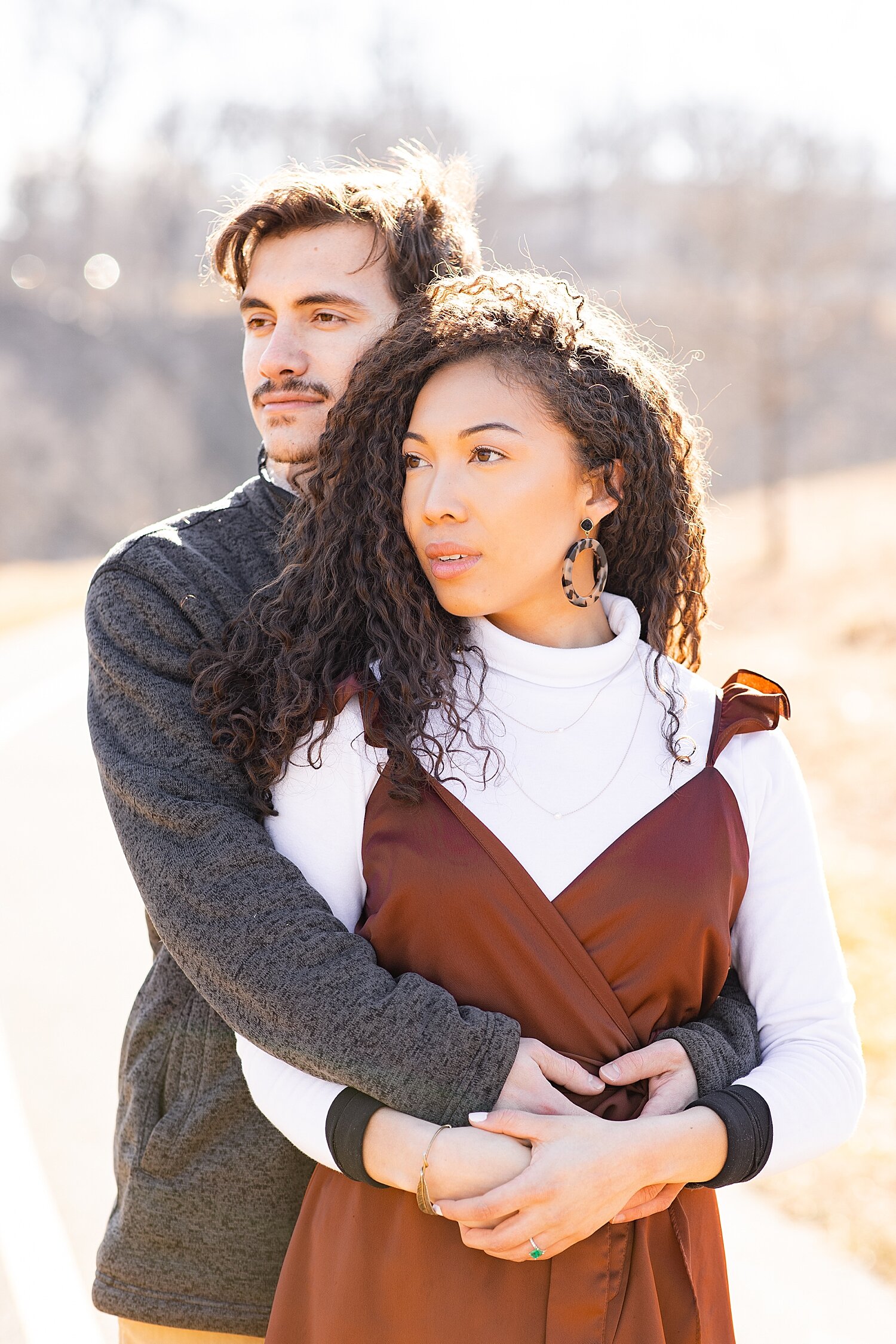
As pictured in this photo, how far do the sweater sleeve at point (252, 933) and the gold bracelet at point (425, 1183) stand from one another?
0.14 feet

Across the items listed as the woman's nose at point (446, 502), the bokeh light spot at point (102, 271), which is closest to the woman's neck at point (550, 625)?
the woman's nose at point (446, 502)

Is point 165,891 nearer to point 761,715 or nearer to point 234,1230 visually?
point 234,1230

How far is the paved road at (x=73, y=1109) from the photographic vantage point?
3.47 metres

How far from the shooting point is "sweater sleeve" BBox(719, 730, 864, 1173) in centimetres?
205

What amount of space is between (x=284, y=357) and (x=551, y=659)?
932 millimetres

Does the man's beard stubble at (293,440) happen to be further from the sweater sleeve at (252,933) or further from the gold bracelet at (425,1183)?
the gold bracelet at (425,1183)

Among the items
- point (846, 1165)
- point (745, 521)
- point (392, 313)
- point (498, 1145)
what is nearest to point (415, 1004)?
point (498, 1145)

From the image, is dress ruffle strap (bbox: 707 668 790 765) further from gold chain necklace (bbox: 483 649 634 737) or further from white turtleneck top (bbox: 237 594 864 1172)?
gold chain necklace (bbox: 483 649 634 737)

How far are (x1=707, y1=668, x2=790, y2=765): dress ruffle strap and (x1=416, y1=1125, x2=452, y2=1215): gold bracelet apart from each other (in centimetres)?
77

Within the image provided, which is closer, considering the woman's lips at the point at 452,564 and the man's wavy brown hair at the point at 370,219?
the woman's lips at the point at 452,564

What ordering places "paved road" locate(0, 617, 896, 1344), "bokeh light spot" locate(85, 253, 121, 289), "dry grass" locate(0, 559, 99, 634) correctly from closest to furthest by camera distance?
1. "paved road" locate(0, 617, 896, 1344)
2. "dry grass" locate(0, 559, 99, 634)
3. "bokeh light spot" locate(85, 253, 121, 289)

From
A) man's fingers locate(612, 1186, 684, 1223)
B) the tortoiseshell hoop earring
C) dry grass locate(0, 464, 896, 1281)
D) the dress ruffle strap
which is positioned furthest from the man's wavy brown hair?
dry grass locate(0, 464, 896, 1281)

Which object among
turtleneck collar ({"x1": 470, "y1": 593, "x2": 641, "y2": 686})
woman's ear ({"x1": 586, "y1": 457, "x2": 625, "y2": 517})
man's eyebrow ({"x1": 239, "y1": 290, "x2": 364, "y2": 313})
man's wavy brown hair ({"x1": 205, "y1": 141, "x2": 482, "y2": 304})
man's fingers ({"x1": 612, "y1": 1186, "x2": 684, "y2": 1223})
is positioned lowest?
man's fingers ({"x1": 612, "y1": 1186, "x2": 684, "y2": 1223})

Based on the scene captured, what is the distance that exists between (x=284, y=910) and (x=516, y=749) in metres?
0.48
